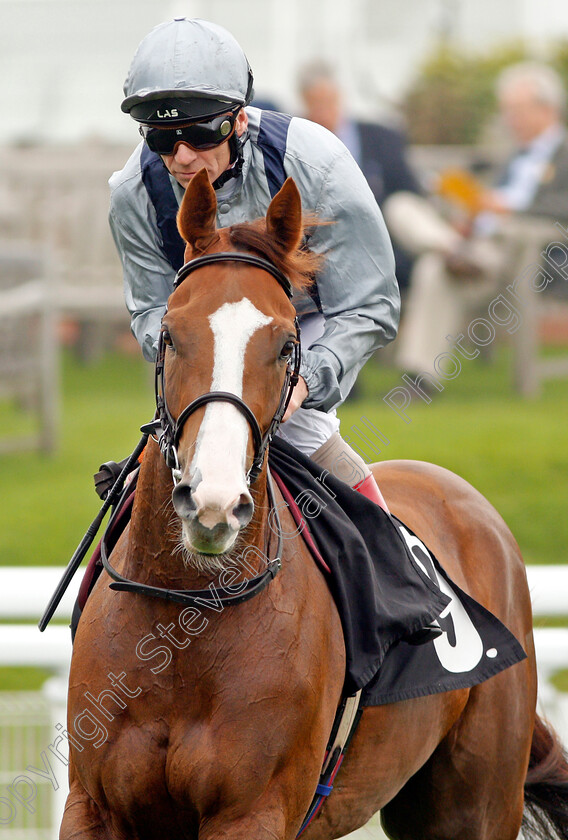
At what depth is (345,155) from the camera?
3252 mm

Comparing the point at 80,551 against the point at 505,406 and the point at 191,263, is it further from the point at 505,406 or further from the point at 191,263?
the point at 505,406

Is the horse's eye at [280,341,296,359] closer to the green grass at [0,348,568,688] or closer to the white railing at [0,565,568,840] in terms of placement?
the white railing at [0,565,568,840]

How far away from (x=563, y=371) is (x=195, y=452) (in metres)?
9.30

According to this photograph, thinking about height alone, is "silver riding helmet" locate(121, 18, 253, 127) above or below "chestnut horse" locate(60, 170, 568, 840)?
above

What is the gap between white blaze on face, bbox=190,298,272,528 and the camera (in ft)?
7.52

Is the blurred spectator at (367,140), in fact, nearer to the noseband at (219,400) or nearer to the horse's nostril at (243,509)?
the noseband at (219,400)

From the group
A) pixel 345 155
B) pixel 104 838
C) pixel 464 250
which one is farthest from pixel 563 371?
pixel 104 838

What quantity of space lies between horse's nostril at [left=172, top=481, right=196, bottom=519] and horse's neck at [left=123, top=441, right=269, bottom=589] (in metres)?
0.35

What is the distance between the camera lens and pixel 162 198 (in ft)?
10.3

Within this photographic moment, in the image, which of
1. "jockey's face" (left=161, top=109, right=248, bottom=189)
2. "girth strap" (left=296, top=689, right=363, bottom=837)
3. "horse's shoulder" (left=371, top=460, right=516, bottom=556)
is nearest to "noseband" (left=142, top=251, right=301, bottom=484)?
"jockey's face" (left=161, top=109, right=248, bottom=189)

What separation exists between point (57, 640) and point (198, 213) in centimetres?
213

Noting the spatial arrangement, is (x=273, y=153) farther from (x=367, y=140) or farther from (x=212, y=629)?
(x=367, y=140)

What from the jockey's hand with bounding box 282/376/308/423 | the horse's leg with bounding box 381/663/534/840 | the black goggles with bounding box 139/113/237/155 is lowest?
the horse's leg with bounding box 381/663/534/840

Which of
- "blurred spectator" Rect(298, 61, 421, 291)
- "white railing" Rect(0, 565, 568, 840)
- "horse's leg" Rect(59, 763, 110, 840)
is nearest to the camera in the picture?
"horse's leg" Rect(59, 763, 110, 840)
